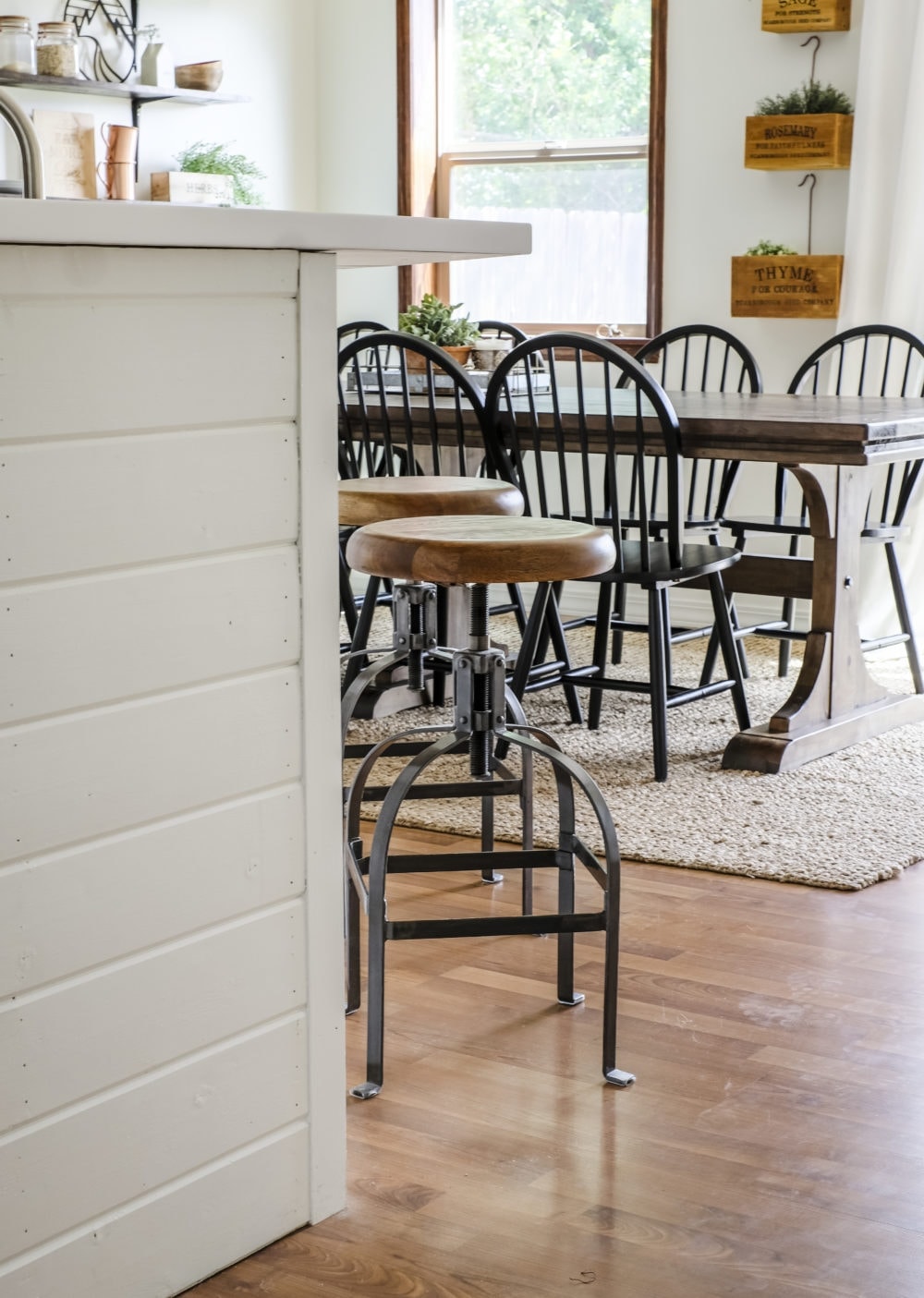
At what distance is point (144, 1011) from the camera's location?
1409 millimetres

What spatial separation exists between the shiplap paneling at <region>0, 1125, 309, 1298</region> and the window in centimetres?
381

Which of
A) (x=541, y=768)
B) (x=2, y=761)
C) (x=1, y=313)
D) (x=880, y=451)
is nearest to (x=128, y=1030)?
(x=2, y=761)

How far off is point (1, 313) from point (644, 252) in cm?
407

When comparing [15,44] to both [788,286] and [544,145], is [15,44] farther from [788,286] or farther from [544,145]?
[788,286]

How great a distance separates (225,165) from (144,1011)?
13.2ft

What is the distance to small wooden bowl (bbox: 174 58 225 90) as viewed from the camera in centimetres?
479

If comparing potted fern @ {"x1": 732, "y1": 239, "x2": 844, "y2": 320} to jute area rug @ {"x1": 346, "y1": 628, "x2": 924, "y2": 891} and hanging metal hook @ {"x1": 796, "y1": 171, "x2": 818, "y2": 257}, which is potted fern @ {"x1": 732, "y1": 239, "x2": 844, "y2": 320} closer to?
hanging metal hook @ {"x1": 796, "y1": 171, "x2": 818, "y2": 257}

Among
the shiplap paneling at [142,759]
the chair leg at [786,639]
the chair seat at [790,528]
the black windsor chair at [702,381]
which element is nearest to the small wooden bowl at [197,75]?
the black windsor chair at [702,381]

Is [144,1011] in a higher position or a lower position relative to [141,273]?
lower

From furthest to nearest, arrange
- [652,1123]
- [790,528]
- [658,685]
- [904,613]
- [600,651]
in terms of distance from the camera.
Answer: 1. [904,613]
2. [790,528]
3. [600,651]
4. [658,685]
5. [652,1123]

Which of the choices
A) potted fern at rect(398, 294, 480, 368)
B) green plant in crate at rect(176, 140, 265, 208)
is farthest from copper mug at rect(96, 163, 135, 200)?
potted fern at rect(398, 294, 480, 368)

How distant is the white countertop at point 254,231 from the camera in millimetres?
1184

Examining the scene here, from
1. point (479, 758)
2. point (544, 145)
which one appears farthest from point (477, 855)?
point (544, 145)

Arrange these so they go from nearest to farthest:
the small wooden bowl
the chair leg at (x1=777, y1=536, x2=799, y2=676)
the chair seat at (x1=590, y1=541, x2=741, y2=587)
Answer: the chair seat at (x1=590, y1=541, x2=741, y2=587) < the chair leg at (x1=777, y1=536, x2=799, y2=676) < the small wooden bowl
